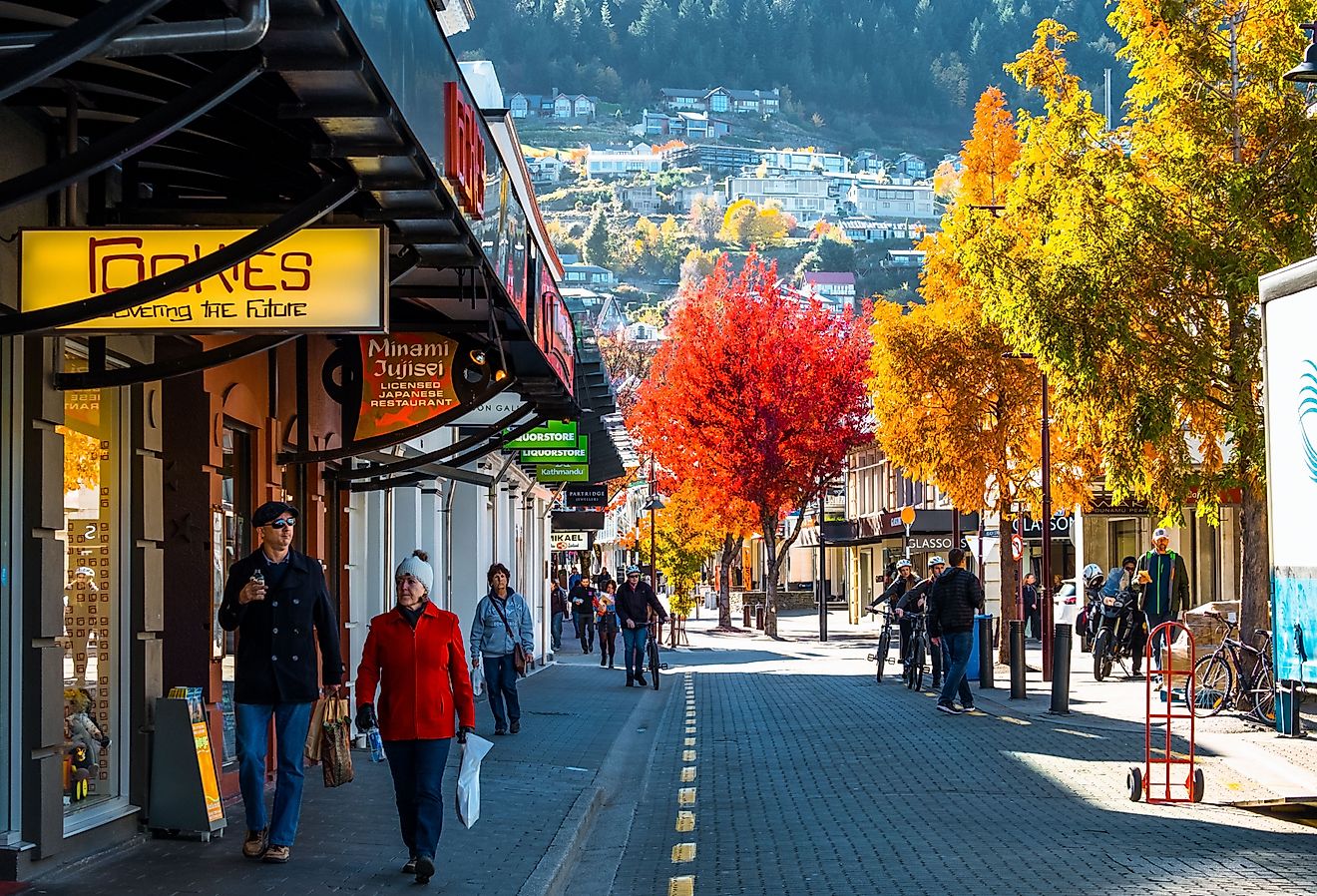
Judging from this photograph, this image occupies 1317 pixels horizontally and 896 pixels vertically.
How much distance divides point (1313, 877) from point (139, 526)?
272 inches

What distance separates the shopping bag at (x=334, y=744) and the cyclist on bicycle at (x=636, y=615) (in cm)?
1827

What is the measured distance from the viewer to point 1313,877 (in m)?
10.1

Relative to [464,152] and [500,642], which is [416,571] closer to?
[464,152]

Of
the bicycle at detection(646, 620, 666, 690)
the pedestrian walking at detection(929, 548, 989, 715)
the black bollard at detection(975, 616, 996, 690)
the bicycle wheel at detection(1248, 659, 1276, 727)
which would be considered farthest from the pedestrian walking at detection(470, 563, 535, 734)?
the bicycle at detection(646, 620, 666, 690)

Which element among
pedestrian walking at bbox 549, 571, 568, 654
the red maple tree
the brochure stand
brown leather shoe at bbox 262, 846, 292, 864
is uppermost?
the red maple tree

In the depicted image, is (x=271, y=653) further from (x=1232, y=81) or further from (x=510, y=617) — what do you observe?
(x=1232, y=81)

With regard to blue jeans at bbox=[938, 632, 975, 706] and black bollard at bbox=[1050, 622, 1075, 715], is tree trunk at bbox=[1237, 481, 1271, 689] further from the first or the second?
blue jeans at bbox=[938, 632, 975, 706]

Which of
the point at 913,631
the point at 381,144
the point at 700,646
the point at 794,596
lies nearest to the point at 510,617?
the point at 913,631

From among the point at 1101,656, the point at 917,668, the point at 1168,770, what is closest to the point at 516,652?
the point at 1168,770

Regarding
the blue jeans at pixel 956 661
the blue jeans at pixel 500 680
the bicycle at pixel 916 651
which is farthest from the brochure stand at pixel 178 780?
the bicycle at pixel 916 651

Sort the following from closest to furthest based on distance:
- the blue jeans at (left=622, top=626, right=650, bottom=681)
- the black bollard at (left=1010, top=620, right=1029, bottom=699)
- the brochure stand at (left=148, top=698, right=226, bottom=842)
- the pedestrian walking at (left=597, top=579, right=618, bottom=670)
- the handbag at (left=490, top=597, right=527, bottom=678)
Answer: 1. the brochure stand at (left=148, top=698, right=226, bottom=842)
2. the handbag at (left=490, top=597, right=527, bottom=678)
3. the black bollard at (left=1010, top=620, right=1029, bottom=699)
4. the blue jeans at (left=622, top=626, right=650, bottom=681)
5. the pedestrian walking at (left=597, top=579, right=618, bottom=670)

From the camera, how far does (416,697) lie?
32.6ft

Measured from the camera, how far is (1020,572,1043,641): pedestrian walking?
135ft

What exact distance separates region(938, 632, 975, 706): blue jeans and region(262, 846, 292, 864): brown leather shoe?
12.2m
